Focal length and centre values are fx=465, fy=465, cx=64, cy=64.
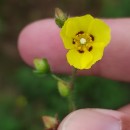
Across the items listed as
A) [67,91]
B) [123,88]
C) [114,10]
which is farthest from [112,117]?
[114,10]

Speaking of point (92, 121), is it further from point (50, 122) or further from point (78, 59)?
point (78, 59)

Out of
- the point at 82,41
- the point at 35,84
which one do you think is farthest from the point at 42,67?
the point at 35,84

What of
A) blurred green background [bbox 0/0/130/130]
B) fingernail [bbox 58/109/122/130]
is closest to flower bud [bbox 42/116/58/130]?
fingernail [bbox 58/109/122/130]

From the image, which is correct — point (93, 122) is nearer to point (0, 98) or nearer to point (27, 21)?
point (0, 98)

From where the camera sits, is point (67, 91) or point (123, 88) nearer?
point (67, 91)

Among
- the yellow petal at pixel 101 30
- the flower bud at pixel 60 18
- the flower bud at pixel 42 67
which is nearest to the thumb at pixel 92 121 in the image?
the flower bud at pixel 42 67

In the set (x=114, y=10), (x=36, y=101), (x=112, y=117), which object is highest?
(x=114, y=10)
